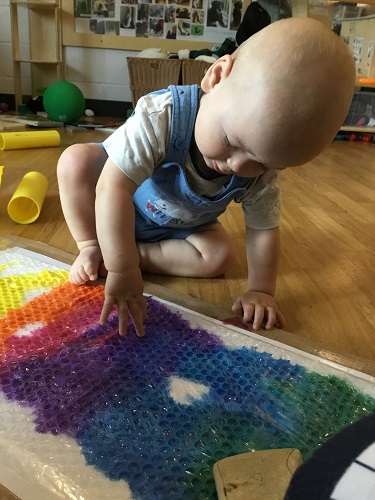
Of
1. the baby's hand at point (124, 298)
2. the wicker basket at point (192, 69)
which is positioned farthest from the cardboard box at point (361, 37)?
the baby's hand at point (124, 298)

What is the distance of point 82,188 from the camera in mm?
763

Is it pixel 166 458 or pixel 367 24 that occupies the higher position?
pixel 367 24

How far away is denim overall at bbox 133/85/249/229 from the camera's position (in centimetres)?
62

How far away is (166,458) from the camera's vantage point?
404 mm

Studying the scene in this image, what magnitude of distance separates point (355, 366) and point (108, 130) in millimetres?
1814

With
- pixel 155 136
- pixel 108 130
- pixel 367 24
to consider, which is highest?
pixel 367 24

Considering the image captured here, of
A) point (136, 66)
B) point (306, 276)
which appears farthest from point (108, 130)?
point (306, 276)

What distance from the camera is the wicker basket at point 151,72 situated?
2244 millimetres

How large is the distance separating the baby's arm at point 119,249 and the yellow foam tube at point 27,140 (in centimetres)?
108

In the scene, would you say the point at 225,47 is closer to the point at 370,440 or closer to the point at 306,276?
the point at 306,276

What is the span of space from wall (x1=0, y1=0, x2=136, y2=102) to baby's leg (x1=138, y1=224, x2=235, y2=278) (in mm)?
2217

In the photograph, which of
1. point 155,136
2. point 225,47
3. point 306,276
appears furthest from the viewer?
point 225,47

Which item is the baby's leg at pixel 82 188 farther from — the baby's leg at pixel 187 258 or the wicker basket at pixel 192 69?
the wicker basket at pixel 192 69

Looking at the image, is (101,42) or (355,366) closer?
(355,366)
